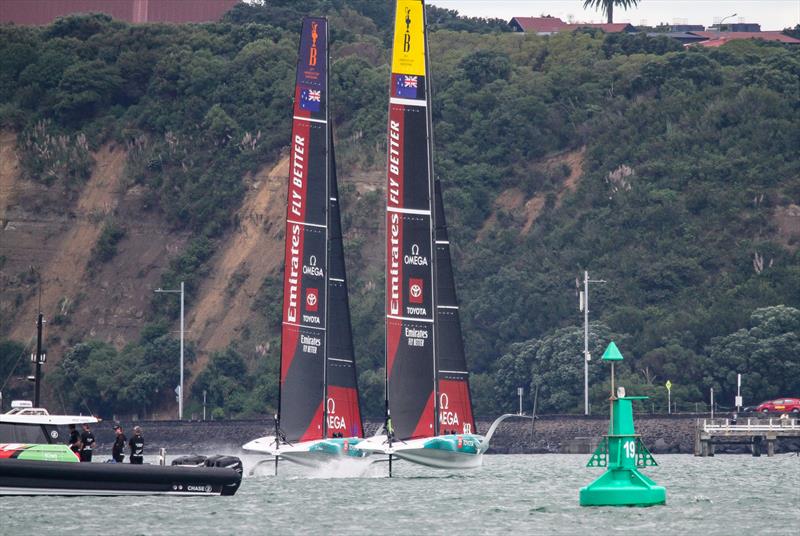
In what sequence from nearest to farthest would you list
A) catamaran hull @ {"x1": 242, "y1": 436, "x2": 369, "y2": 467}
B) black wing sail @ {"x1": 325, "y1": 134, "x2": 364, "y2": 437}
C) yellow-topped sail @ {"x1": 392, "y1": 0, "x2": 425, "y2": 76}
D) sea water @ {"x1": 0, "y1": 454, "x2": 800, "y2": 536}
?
sea water @ {"x1": 0, "y1": 454, "x2": 800, "y2": 536} → catamaran hull @ {"x1": 242, "y1": 436, "x2": 369, "y2": 467} → yellow-topped sail @ {"x1": 392, "y1": 0, "x2": 425, "y2": 76} → black wing sail @ {"x1": 325, "y1": 134, "x2": 364, "y2": 437}

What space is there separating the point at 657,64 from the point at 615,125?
6783 millimetres

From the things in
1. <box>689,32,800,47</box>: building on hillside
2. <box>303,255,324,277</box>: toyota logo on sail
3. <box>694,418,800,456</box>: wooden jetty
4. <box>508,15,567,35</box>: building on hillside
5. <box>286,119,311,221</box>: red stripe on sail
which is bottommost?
<box>694,418,800,456</box>: wooden jetty

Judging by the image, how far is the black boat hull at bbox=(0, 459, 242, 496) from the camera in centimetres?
4566

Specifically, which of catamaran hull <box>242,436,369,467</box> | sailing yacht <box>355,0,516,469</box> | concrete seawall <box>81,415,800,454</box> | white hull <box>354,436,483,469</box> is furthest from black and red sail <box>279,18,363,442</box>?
concrete seawall <box>81,415,800,454</box>

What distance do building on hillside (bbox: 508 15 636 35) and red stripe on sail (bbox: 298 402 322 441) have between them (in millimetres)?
112153

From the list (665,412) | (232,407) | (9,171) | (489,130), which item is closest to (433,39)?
(489,130)

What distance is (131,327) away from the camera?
130750 millimetres

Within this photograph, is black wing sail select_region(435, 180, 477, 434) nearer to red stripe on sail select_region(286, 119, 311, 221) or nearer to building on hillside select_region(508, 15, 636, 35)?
red stripe on sail select_region(286, 119, 311, 221)

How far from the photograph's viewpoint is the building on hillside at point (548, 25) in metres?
167

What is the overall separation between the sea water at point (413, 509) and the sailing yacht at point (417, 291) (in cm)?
186

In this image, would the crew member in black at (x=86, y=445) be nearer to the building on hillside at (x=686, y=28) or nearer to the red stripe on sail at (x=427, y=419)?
the red stripe on sail at (x=427, y=419)

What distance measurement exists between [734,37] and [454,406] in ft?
379

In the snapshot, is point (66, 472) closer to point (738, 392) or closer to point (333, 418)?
point (333, 418)

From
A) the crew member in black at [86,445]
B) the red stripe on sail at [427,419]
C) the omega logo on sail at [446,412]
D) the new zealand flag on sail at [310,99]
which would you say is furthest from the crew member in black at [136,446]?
the new zealand flag on sail at [310,99]
